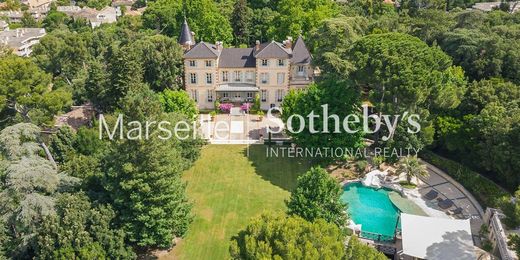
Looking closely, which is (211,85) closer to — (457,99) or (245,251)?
(457,99)

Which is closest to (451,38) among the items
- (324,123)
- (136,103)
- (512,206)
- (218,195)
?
(324,123)

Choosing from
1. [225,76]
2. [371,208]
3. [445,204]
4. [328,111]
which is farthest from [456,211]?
[225,76]

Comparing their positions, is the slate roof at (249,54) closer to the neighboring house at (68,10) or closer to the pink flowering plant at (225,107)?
the pink flowering plant at (225,107)

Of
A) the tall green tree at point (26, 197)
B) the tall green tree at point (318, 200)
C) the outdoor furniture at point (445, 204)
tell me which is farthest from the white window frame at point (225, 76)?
the outdoor furniture at point (445, 204)

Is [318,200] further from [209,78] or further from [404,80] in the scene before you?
[209,78]

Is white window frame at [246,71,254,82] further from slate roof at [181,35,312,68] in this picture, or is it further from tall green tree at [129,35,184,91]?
tall green tree at [129,35,184,91]

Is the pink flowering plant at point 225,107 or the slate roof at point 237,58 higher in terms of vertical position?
the slate roof at point 237,58
